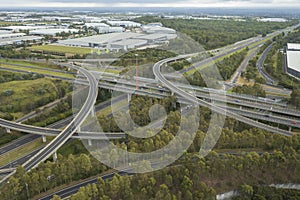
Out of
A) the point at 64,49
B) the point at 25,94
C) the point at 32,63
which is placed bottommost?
the point at 25,94

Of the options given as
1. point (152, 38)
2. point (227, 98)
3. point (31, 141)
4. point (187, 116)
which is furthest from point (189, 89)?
point (152, 38)

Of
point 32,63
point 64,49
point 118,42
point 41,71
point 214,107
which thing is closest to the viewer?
point 214,107

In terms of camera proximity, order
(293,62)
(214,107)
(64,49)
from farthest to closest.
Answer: (64,49), (293,62), (214,107)

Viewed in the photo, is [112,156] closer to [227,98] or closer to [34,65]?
[227,98]

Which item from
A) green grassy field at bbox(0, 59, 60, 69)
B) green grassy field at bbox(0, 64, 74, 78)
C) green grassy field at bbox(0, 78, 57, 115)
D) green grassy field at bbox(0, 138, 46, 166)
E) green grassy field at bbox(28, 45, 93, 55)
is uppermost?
green grassy field at bbox(28, 45, 93, 55)

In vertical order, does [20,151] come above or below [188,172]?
below

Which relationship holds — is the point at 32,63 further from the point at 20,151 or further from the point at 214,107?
the point at 214,107

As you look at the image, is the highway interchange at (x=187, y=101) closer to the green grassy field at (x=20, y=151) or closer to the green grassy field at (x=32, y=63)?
the green grassy field at (x=20, y=151)

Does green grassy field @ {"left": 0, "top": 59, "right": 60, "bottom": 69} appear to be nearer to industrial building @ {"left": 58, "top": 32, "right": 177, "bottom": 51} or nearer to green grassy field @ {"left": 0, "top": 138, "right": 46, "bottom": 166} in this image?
industrial building @ {"left": 58, "top": 32, "right": 177, "bottom": 51}

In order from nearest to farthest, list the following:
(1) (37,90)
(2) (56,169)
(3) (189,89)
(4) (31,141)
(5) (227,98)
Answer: (2) (56,169)
(4) (31,141)
(5) (227,98)
(3) (189,89)
(1) (37,90)

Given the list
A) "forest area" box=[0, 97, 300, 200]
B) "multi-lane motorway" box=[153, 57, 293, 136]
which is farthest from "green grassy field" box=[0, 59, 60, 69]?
"forest area" box=[0, 97, 300, 200]

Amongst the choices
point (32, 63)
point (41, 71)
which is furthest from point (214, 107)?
point (32, 63)
